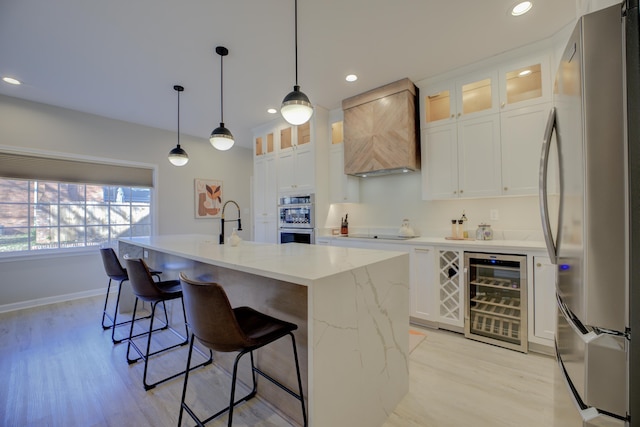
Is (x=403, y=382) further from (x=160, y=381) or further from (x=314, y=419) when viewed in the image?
(x=160, y=381)

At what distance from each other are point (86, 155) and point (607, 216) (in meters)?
5.40

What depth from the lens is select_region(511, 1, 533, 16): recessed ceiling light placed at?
6.51ft

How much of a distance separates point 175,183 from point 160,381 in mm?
3763

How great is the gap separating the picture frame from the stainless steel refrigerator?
17.7 ft

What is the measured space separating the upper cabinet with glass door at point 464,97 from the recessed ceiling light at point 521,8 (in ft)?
2.24

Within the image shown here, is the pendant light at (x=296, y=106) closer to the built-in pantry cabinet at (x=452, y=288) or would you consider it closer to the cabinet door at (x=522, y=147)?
the built-in pantry cabinet at (x=452, y=288)

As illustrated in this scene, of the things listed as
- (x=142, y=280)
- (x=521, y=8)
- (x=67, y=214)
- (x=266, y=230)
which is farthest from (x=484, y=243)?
(x=67, y=214)

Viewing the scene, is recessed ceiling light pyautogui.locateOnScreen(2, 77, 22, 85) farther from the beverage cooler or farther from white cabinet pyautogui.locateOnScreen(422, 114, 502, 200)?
the beverage cooler

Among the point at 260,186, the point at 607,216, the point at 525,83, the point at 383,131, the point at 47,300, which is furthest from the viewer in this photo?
the point at 260,186

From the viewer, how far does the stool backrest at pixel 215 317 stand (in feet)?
3.96

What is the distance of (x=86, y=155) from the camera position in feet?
13.1

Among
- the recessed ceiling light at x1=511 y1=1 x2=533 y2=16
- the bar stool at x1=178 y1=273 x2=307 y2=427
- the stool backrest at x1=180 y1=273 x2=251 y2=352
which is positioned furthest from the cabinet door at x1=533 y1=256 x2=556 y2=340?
the stool backrest at x1=180 y1=273 x2=251 y2=352

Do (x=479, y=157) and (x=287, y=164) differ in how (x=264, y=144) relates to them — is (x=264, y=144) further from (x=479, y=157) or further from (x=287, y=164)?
(x=479, y=157)

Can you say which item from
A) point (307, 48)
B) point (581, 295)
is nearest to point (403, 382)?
point (581, 295)
